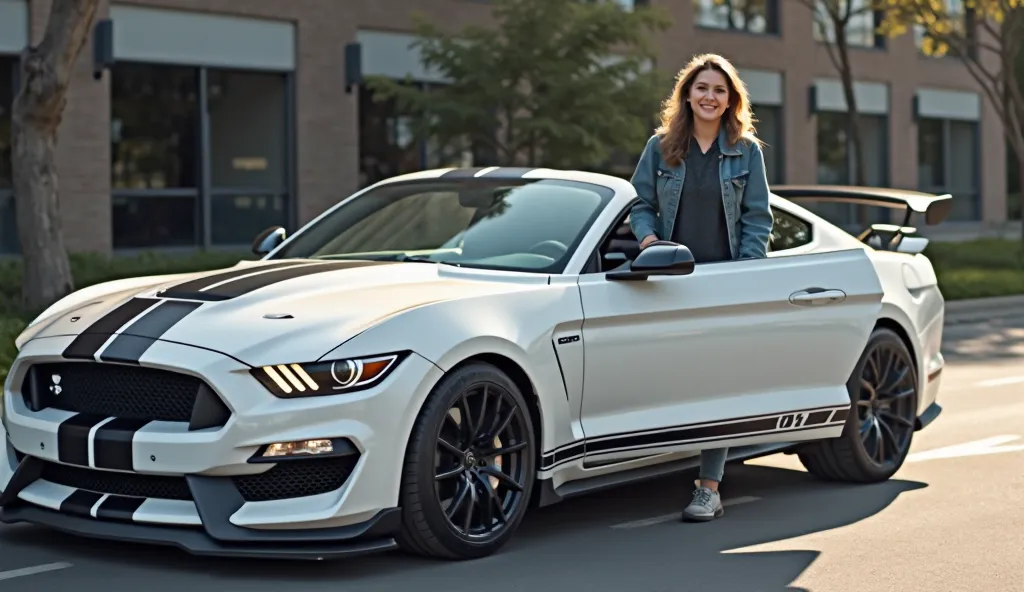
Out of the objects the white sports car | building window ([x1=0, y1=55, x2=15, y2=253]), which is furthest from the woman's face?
building window ([x1=0, y1=55, x2=15, y2=253])

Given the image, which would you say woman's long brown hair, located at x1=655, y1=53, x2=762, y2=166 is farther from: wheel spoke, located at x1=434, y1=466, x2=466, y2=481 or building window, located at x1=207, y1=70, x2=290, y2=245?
building window, located at x1=207, y1=70, x2=290, y2=245

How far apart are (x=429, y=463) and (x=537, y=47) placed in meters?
15.5

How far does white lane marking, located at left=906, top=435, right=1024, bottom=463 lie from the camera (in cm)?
891

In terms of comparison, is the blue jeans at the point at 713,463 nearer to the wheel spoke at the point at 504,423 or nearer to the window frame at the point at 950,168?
the wheel spoke at the point at 504,423

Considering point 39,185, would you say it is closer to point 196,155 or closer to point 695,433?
point 196,155

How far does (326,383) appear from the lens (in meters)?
5.54

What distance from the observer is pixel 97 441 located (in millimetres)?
5637

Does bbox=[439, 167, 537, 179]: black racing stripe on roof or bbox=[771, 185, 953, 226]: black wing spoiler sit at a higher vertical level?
bbox=[439, 167, 537, 179]: black racing stripe on roof

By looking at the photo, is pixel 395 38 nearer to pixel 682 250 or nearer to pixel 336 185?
pixel 336 185

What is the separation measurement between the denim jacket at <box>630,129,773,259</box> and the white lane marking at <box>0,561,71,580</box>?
2.78 metres

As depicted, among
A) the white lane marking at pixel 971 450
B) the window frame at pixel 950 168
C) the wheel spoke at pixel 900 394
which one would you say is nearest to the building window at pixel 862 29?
the window frame at pixel 950 168

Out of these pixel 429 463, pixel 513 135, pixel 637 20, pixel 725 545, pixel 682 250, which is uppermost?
pixel 637 20

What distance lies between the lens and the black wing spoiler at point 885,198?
8.23m

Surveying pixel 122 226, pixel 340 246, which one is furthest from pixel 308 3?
pixel 340 246
